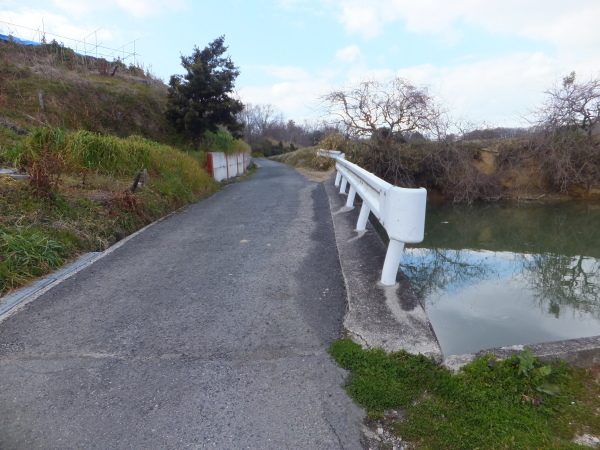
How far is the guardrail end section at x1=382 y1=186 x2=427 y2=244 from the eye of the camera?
2.95m

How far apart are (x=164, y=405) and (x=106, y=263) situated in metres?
2.72

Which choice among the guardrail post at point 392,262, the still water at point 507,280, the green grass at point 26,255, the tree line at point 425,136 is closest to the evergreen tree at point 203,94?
the tree line at point 425,136

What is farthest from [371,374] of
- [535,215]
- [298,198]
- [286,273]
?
[535,215]

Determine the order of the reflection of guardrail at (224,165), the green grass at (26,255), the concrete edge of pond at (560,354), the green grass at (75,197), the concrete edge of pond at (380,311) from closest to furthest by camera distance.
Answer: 1. the concrete edge of pond at (560,354)
2. the concrete edge of pond at (380,311)
3. the green grass at (26,255)
4. the green grass at (75,197)
5. the reflection of guardrail at (224,165)

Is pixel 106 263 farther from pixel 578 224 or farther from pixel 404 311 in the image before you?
pixel 578 224

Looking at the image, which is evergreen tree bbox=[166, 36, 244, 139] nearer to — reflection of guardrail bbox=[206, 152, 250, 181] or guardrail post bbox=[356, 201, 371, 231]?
reflection of guardrail bbox=[206, 152, 250, 181]

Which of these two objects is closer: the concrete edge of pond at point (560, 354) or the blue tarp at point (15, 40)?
the concrete edge of pond at point (560, 354)

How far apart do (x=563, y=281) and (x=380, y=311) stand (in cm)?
408

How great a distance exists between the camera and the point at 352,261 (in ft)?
13.8

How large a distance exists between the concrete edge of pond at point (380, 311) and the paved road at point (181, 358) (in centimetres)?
14

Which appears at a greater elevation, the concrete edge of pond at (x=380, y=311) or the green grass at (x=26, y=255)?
the green grass at (x=26, y=255)

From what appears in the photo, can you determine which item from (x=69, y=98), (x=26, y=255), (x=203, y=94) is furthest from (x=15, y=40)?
(x=26, y=255)

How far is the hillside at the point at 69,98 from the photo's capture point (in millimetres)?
10633

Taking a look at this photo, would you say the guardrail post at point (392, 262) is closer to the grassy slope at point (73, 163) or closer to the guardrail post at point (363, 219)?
the guardrail post at point (363, 219)
